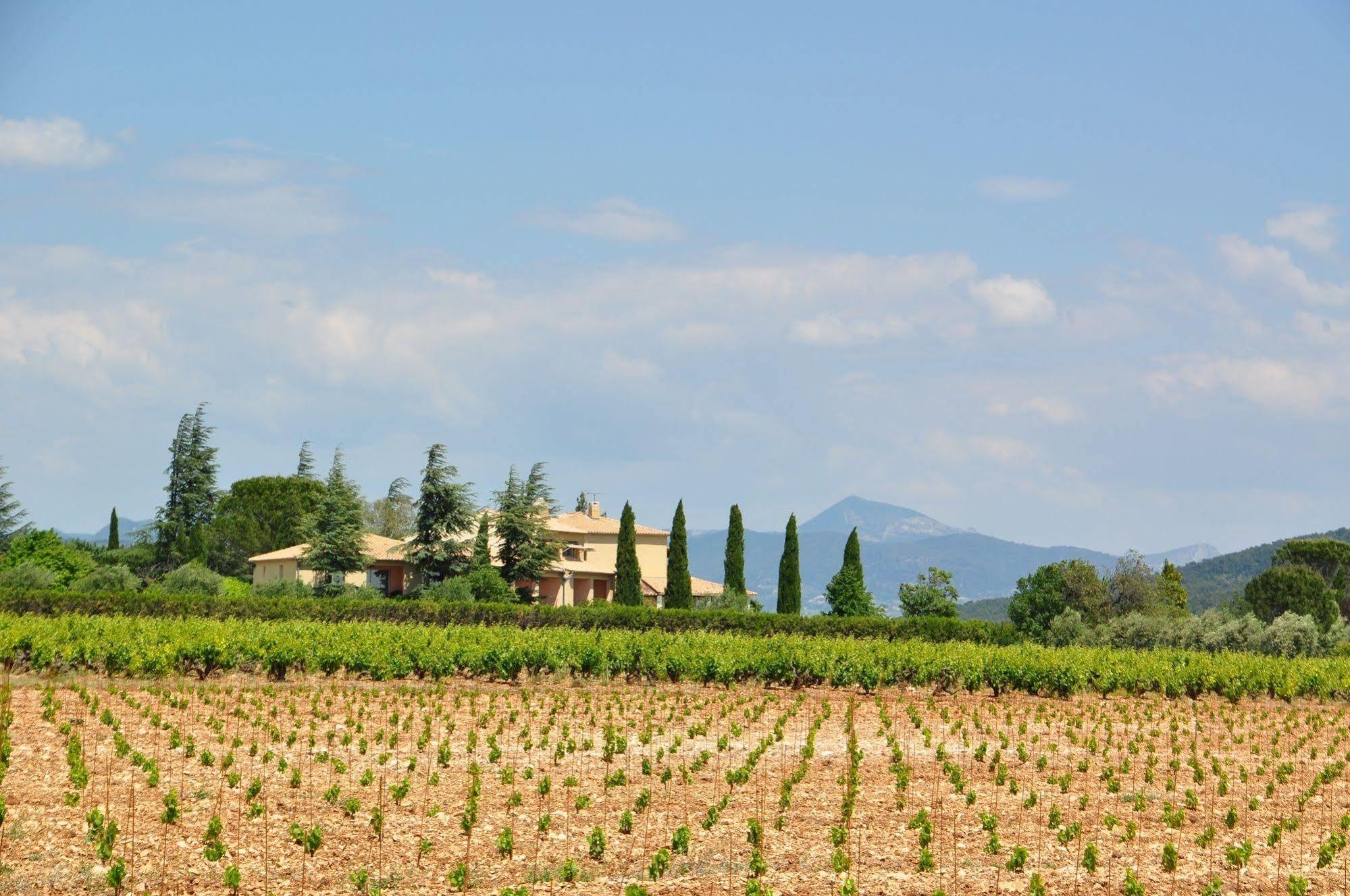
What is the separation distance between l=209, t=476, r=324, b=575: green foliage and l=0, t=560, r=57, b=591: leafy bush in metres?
25.2

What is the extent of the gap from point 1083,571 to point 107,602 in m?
39.7

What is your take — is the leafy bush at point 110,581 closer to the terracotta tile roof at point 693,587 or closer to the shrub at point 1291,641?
the terracotta tile roof at point 693,587

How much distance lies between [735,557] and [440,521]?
15.5 m

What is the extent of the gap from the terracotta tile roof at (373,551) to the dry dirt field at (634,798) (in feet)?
124

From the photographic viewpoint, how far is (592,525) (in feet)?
237

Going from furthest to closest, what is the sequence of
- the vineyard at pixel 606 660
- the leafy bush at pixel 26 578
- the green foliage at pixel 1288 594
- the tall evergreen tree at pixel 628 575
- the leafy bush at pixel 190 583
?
the green foliage at pixel 1288 594 → the tall evergreen tree at pixel 628 575 → the leafy bush at pixel 190 583 → the leafy bush at pixel 26 578 → the vineyard at pixel 606 660

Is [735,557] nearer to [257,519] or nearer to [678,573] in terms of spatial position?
[678,573]

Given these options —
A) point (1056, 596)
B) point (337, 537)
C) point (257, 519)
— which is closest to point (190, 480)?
point (257, 519)

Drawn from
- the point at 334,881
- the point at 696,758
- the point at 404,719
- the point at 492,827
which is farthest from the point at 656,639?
the point at 334,881

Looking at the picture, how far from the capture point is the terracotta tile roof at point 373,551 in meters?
63.2

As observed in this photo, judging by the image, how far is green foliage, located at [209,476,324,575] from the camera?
78562 mm

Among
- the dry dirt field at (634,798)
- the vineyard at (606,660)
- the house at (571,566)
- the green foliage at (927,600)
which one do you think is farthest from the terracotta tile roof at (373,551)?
the dry dirt field at (634,798)

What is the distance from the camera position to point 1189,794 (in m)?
16.1

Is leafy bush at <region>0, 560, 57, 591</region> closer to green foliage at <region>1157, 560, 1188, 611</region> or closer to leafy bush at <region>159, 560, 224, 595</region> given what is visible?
leafy bush at <region>159, 560, 224, 595</region>
